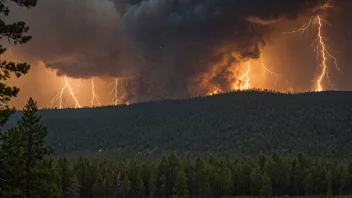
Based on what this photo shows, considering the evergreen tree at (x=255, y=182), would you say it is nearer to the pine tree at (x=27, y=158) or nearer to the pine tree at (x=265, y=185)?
the pine tree at (x=265, y=185)

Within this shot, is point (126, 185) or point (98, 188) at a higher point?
point (126, 185)

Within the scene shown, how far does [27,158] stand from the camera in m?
33.7

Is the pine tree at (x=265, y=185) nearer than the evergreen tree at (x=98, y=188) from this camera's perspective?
Yes

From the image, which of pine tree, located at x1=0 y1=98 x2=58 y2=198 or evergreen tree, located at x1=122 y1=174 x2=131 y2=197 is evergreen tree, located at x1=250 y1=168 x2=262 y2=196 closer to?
evergreen tree, located at x1=122 y1=174 x2=131 y2=197

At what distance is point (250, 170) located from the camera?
12306cm

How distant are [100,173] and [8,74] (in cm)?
10138

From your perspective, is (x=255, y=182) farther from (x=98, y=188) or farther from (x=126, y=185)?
(x=98, y=188)

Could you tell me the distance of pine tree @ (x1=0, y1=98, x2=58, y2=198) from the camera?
20781mm

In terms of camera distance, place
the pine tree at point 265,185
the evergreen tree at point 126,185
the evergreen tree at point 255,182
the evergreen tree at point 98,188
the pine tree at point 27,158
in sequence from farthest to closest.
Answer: the evergreen tree at point 126,185 < the evergreen tree at point 255,182 < the evergreen tree at point 98,188 < the pine tree at point 265,185 < the pine tree at point 27,158

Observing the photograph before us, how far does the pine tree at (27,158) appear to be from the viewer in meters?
20.8

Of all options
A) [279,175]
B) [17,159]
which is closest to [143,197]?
[279,175]

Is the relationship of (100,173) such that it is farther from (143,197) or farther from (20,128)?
(20,128)

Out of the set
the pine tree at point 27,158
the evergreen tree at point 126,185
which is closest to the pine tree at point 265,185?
the evergreen tree at point 126,185

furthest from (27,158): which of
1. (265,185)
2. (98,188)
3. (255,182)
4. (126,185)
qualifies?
(255,182)
